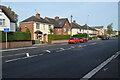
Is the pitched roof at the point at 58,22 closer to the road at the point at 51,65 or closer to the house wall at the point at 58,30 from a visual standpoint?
the house wall at the point at 58,30

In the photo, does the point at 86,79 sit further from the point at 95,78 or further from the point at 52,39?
the point at 52,39

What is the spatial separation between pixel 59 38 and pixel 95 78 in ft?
113

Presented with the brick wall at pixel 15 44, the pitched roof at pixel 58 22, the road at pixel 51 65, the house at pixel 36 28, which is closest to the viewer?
the road at pixel 51 65

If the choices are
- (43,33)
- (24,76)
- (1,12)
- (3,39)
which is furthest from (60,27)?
(24,76)

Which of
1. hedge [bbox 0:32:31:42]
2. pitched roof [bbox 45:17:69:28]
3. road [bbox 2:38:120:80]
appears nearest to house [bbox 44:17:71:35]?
pitched roof [bbox 45:17:69:28]

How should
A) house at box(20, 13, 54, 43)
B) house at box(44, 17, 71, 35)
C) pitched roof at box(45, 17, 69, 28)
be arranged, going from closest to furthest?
house at box(20, 13, 54, 43)
house at box(44, 17, 71, 35)
pitched roof at box(45, 17, 69, 28)

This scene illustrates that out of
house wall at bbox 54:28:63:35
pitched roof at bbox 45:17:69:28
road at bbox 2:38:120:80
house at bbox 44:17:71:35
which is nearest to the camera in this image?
road at bbox 2:38:120:80

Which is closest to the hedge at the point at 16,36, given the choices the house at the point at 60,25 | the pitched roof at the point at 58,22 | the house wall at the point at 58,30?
the house wall at the point at 58,30

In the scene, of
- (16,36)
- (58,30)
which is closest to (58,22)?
(58,30)

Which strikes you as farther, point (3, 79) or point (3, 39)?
point (3, 39)

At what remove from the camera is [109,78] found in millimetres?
5605

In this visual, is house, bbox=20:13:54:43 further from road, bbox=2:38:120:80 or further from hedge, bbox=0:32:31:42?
road, bbox=2:38:120:80

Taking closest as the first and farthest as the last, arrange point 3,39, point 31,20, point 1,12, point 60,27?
1. point 3,39
2. point 1,12
3. point 31,20
4. point 60,27

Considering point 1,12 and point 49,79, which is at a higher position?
point 1,12
